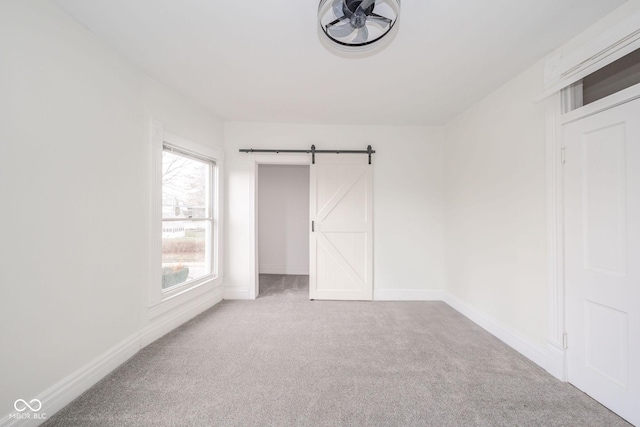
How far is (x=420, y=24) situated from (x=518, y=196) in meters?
1.74

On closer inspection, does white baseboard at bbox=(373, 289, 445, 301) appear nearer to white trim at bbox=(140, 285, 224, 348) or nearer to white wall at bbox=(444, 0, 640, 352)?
white wall at bbox=(444, 0, 640, 352)

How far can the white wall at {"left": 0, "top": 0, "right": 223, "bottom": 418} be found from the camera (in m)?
1.34

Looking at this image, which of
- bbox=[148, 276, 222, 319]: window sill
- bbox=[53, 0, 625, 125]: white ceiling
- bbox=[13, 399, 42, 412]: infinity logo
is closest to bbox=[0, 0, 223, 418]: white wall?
bbox=[13, 399, 42, 412]: infinity logo

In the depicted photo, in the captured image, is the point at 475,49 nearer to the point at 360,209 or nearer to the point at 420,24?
the point at 420,24

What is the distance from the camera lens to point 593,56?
1.65 m

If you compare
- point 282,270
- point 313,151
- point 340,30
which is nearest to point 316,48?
point 340,30

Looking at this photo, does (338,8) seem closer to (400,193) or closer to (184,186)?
(184,186)

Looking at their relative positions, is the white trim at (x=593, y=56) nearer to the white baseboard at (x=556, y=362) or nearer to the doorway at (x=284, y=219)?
the white baseboard at (x=556, y=362)

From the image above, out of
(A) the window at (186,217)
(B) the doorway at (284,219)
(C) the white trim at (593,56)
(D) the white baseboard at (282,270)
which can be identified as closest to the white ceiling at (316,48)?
(C) the white trim at (593,56)

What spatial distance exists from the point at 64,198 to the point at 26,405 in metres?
1.21

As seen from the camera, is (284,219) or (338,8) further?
(284,219)

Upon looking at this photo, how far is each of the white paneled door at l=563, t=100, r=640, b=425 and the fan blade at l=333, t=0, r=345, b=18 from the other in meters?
1.83

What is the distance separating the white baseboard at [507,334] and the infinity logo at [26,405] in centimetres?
354

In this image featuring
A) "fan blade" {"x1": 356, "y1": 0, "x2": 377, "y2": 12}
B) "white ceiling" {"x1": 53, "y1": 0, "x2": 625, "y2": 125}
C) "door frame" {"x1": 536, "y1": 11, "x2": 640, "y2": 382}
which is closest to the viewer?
"fan blade" {"x1": 356, "y1": 0, "x2": 377, "y2": 12}
